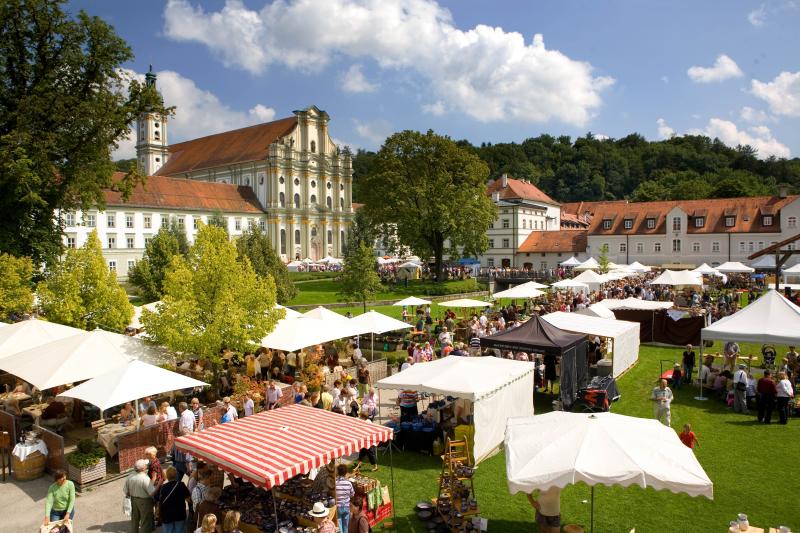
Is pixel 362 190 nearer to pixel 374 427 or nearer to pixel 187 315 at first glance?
pixel 187 315

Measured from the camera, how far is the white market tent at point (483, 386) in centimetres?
1059

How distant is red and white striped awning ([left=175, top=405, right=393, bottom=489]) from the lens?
7.19m

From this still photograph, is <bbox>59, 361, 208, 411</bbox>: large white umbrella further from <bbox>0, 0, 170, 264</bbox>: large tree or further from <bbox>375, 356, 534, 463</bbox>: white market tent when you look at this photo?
<bbox>0, 0, 170, 264</bbox>: large tree

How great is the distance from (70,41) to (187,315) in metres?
17.4

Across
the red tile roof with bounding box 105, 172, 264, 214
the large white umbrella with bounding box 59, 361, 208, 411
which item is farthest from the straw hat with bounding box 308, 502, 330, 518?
the red tile roof with bounding box 105, 172, 264, 214

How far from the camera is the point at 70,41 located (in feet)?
78.8

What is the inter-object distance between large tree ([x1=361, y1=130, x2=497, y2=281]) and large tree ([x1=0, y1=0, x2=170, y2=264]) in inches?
953

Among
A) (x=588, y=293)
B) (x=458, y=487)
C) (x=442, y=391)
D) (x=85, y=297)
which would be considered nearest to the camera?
(x=458, y=487)

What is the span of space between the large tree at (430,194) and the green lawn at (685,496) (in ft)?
113

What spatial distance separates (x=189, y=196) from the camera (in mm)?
69438

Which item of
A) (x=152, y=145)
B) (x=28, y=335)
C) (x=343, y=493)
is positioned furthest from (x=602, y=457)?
(x=152, y=145)

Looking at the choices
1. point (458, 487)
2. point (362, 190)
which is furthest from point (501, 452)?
point (362, 190)

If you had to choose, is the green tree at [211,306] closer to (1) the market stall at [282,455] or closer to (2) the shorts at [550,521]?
(1) the market stall at [282,455]

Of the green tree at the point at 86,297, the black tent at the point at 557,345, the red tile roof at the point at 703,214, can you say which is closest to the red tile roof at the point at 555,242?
the red tile roof at the point at 703,214
